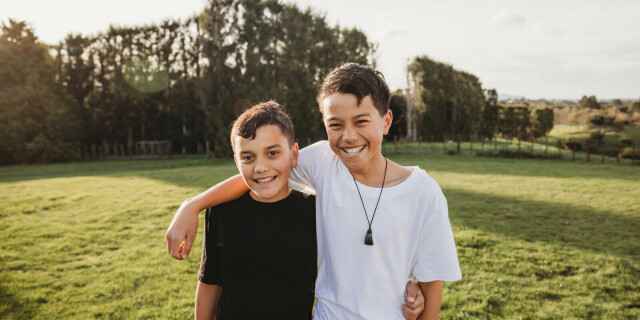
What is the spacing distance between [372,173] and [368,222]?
0.28 m

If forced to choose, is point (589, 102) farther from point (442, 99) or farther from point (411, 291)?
point (411, 291)

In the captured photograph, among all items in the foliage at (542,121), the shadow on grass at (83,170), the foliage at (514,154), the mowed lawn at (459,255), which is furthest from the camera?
the foliage at (542,121)

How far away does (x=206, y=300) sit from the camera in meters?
2.01

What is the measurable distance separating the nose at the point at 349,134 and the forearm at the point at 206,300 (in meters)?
1.10

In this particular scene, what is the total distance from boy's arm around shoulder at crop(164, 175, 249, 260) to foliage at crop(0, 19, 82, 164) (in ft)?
98.7

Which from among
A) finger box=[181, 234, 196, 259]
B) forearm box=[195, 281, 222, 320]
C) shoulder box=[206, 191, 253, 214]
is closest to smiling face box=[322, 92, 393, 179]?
shoulder box=[206, 191, 253, 214]

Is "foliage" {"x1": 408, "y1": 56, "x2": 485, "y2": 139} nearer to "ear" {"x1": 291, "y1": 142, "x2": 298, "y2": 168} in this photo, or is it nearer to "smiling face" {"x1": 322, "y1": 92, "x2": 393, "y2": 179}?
"ear" {"x1": 291, "y1": 142, "x2": 298, "y2": 168}

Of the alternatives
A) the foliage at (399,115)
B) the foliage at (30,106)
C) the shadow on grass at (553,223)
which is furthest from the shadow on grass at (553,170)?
the foliage at (30,106)

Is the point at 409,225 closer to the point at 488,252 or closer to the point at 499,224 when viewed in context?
the point at 488,252

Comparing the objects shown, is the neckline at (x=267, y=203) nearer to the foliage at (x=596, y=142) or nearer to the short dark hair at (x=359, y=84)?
the short dark hair at (x=359, y=84)

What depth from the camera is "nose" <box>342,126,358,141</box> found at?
1783 mm

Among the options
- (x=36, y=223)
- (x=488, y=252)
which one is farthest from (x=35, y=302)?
(x=488, y=252)

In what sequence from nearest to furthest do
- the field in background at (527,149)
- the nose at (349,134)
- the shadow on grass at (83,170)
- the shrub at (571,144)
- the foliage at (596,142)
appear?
1. the nose at (349,134)
2. the shadow on grass at (83,170)
3. the field in background at (527,149)
4. the foliage at (596,142)
5. the shrub at (571,144)

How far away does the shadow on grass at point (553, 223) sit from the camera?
6.02 meters
